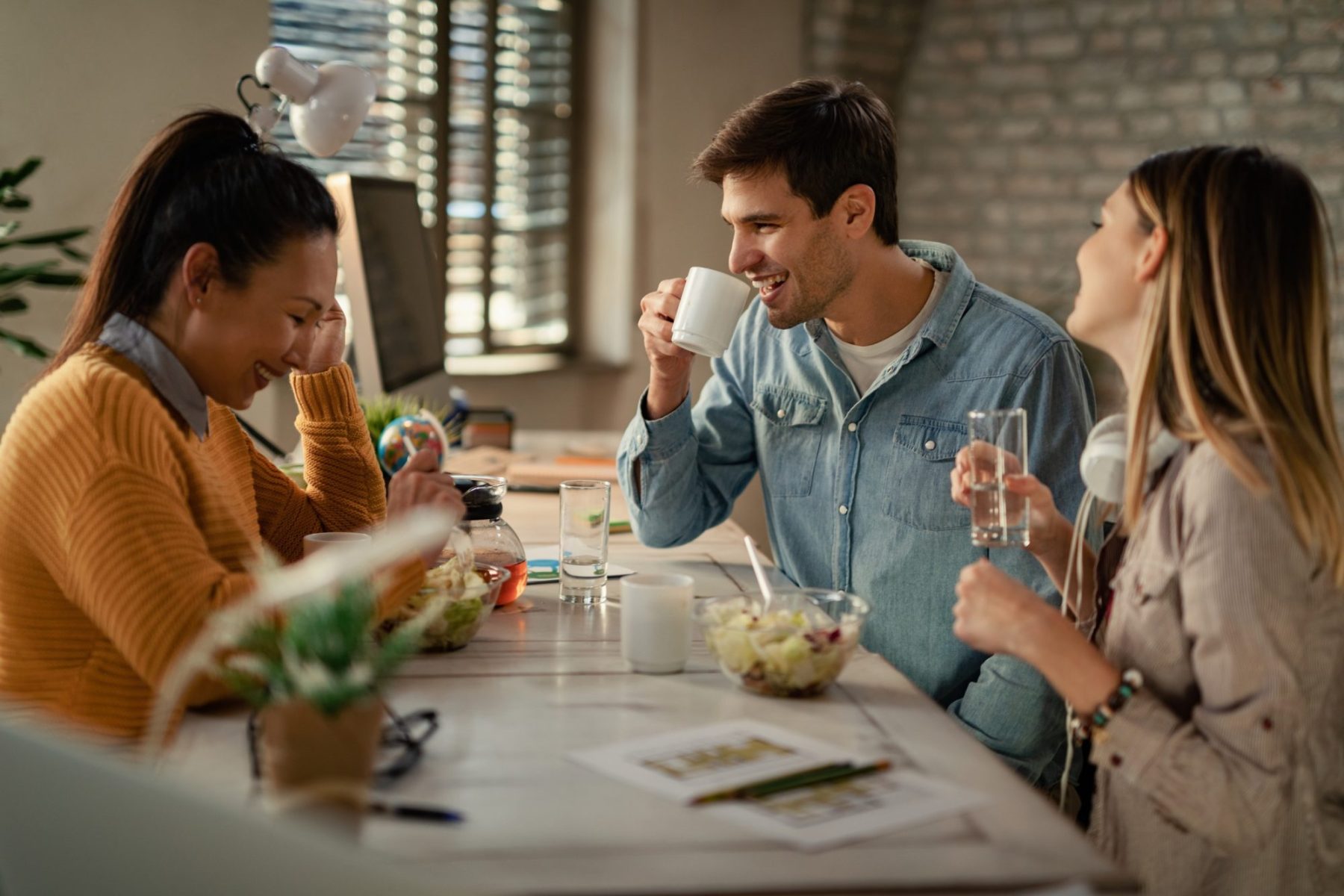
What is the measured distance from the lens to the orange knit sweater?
116 centimetres

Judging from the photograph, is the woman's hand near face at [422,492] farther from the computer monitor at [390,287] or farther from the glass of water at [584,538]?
the computer monitor at [390,287]

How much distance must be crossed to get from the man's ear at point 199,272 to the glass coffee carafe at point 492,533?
42cm

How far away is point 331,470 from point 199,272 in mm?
547

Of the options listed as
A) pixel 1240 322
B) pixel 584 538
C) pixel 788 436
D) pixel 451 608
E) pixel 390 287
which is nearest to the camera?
pixel 1240 322

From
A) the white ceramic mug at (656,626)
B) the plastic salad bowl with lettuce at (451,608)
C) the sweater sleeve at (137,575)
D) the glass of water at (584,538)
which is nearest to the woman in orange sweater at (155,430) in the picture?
the sweater sleeve at (137,575)

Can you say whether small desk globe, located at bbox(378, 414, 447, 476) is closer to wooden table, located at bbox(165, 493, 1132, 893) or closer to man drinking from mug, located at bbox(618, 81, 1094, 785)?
man drinking from mug, located at bbox(618, 81, 1094, 785)

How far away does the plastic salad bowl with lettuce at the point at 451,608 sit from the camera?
146 centimetres

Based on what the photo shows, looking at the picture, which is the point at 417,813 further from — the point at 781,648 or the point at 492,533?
the point at 492,533

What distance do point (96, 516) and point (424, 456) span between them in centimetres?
39

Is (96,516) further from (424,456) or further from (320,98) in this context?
(320,98)

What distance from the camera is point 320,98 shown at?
234cm

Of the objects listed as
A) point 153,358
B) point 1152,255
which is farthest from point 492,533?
point 1152,255

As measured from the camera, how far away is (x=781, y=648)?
1.31m

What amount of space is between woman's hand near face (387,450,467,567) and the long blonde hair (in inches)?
28.3
